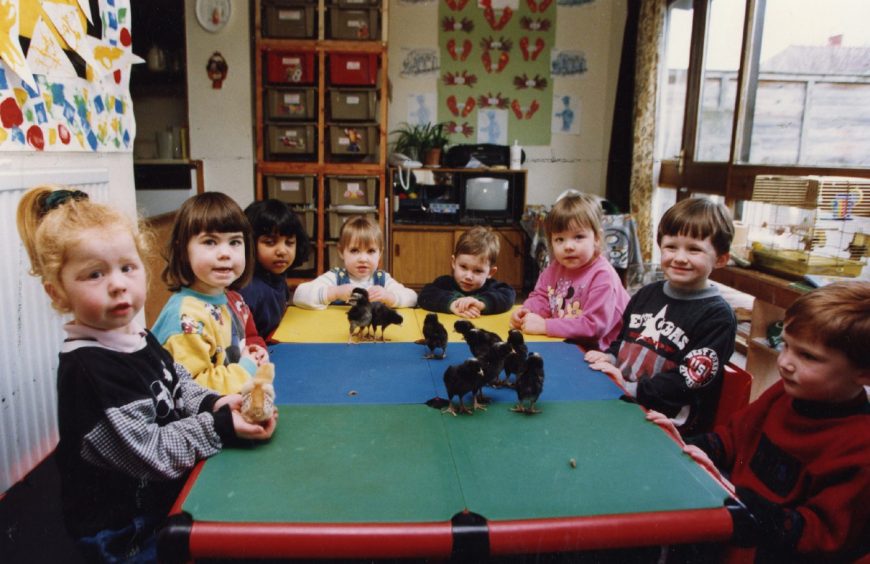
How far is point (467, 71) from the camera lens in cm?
579

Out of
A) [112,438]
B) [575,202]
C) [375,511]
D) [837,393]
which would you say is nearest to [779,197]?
[575,202]

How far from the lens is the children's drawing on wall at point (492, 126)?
231 inches

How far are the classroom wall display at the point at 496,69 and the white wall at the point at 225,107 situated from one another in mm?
A: 1843

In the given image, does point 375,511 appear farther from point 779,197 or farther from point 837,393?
point 779,197

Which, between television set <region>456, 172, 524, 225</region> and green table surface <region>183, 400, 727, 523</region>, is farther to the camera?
television set <region>456, 172, 524, 225</region>

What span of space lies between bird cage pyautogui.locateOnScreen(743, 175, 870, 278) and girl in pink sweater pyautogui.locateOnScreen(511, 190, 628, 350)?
1029mm

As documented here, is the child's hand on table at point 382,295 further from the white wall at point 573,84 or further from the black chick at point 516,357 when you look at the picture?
the white wall at point 573,84

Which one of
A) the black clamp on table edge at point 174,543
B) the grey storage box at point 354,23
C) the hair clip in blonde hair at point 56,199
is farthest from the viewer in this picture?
the grey storage box at point 354,23

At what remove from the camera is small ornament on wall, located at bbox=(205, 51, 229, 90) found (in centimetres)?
506

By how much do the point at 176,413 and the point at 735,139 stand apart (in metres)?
3.76


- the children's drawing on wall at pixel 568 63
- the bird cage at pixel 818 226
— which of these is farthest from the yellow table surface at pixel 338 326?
the children's drawing on wall at pixel 568 63

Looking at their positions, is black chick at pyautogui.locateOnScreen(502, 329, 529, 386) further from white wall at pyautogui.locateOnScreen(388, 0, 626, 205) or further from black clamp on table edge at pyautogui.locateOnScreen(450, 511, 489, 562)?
white wall at pyautogui.locateOnScreen(388, 0, 626, 205)

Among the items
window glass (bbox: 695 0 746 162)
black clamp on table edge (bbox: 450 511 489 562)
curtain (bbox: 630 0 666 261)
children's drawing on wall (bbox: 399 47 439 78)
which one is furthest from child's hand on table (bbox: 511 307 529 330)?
children's drawing on wall (bbox: 399 47 439 78)

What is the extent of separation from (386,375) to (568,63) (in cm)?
511
